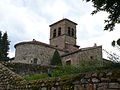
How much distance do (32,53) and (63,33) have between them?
12222 mm

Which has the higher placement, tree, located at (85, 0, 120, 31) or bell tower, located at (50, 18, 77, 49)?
bell tower, located at (50, 18, 77, 49)

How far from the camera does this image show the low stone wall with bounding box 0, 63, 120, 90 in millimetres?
5492

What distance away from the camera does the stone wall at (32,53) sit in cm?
4050

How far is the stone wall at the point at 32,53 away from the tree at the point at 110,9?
34.4 metres

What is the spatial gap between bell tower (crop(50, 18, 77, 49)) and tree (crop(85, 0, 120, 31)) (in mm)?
43228

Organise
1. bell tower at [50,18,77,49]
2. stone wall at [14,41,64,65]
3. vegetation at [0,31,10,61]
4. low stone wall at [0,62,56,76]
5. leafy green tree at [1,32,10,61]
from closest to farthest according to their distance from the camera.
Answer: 1. low stone wall at [0,62,56,76]
2. stone wall at [14,41,64,65]
3. vegetation at [0,31,10,61]
4. leafy green tree at [1,32,10,61]
5. bell tower at [50,18,77,49]

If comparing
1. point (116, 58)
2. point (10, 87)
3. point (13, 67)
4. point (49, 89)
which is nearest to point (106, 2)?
point (116, 58)

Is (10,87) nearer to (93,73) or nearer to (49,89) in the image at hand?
(49,89)

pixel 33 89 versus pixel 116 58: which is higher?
pixel 116 58

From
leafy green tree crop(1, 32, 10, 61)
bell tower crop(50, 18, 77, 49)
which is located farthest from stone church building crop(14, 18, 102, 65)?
bell tower crop(50, 18, 77, 49)

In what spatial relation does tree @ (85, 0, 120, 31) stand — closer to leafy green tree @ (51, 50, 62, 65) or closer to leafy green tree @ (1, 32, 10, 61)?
leafy green tree @ (51, 50, 62, 65)

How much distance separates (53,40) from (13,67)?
3983 centimetres

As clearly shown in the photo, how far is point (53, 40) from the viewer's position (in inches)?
2099

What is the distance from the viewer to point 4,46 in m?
43.7
